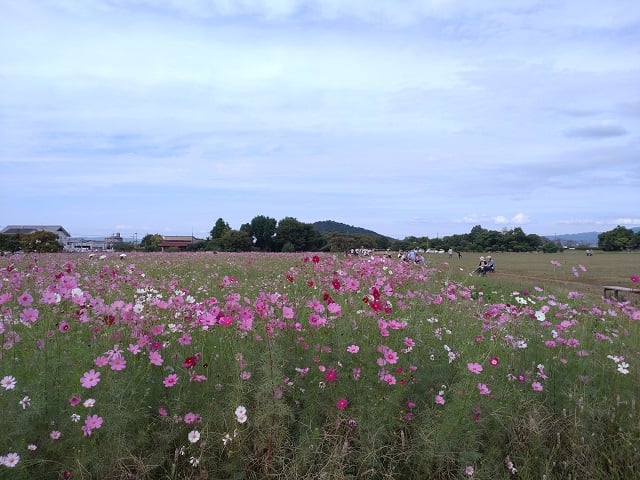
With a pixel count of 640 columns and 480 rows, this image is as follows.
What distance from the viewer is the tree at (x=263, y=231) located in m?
53.8

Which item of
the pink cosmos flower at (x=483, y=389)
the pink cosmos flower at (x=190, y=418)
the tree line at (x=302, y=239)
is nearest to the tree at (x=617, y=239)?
the tree line at (x=302, y=239)

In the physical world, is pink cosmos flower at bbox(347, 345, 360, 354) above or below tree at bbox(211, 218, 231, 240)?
below

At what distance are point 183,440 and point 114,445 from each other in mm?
396

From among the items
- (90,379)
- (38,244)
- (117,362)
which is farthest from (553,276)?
(90,379)

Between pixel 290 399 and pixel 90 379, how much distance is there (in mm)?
1211

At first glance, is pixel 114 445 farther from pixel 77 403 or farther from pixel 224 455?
pixel 224 455

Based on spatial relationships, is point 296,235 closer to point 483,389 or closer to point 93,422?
point 483,389

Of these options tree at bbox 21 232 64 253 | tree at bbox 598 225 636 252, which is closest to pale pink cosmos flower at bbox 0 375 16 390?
tree at bbox 21 232 64 253

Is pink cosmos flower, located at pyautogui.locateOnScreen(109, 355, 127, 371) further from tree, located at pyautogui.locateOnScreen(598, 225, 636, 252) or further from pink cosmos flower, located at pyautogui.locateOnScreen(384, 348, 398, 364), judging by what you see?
tree, located at pyautogui.locateOnScreen(598, 225, 636, 252)

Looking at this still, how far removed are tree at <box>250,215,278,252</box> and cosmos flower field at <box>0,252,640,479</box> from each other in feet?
161

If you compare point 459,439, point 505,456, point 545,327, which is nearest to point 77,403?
point 459,439

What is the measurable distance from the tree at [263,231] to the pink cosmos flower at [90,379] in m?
50.0

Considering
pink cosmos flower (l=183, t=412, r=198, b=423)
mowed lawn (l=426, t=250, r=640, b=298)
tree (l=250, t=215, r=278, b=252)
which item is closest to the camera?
pink cosmos flower (l=183, t=412, r=198, b=423)

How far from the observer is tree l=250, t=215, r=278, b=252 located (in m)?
53.8
